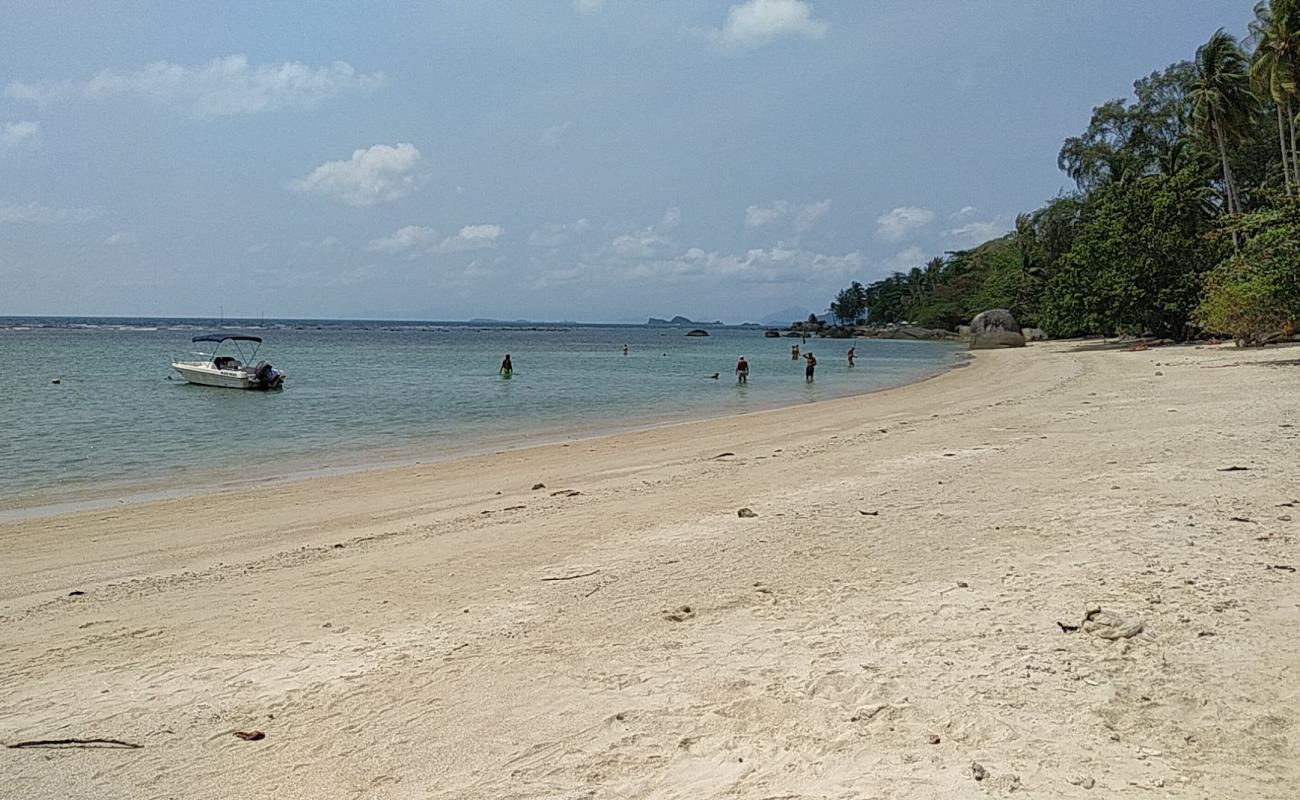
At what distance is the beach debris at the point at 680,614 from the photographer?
18.5ft

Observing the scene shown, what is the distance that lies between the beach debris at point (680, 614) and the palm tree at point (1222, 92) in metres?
44.4

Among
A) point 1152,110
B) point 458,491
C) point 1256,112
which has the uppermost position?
point 1152,110

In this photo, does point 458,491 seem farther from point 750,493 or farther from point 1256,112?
point 1256,112

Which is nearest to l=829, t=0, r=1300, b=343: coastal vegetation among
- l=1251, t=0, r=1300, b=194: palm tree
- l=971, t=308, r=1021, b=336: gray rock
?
l=1251, t=0, r=1300, b=194: palm tree

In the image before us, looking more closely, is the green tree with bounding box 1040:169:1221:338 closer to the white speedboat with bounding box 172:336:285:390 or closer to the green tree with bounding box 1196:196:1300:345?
the green tree with bounding box 1196:196:1300:345

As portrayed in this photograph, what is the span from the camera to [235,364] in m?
36.2

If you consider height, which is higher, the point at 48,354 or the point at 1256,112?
the point at 1256,112

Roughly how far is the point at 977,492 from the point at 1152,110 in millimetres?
61572

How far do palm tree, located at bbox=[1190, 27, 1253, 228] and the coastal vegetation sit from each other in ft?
0.21

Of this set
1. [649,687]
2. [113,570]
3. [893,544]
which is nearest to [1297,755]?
[649,687]

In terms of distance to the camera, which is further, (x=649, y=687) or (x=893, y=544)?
(x=893, y=544)

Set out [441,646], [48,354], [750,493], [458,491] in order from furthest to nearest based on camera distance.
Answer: [48,354] → [458,491] → [750,493] → [441,646]

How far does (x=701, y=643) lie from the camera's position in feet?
17.0

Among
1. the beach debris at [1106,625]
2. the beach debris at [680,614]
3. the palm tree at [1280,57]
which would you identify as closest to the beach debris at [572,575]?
the beach debris at [680,614]
